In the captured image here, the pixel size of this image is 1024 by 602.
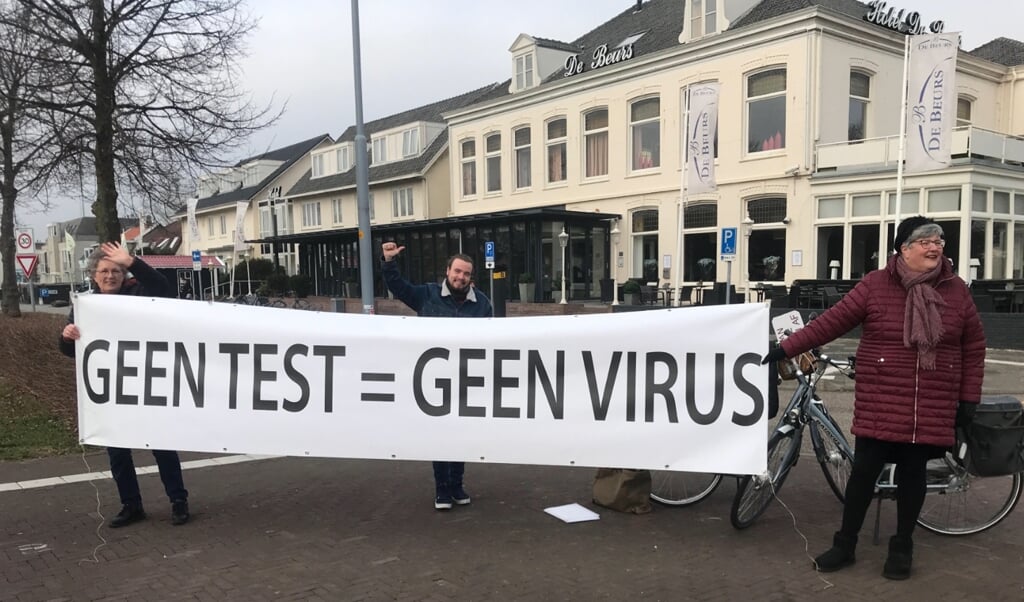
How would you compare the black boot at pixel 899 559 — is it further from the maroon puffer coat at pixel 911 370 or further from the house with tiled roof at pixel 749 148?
the house with tiled roof at pixel 749 148

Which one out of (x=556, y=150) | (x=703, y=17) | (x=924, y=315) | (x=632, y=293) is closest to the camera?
(x=924, y=315)

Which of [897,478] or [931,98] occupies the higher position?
[931,98]

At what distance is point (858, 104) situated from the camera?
2194cm

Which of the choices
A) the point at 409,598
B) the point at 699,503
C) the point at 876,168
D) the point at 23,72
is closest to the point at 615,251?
the point at 876,168

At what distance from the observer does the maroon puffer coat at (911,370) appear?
3633 mm

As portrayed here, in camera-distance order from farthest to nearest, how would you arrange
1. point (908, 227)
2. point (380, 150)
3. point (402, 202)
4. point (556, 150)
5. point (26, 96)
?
1. point (380, 150)
2. point (402, 202)
3. point (556, 150)
4. point (26, 96)
5. point (908, 227)

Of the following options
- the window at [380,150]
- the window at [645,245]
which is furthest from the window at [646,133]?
the window at [380,150]

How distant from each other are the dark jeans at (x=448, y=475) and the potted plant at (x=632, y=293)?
59.8 ft

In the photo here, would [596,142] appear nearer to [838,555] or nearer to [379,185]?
[379,185]

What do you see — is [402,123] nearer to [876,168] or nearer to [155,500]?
[876,168]

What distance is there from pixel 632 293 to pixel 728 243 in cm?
812

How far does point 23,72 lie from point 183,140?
2831 millimetres

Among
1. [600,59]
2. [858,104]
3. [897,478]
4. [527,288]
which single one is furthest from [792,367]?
[600,59]

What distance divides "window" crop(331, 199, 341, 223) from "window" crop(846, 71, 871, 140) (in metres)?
30.4
